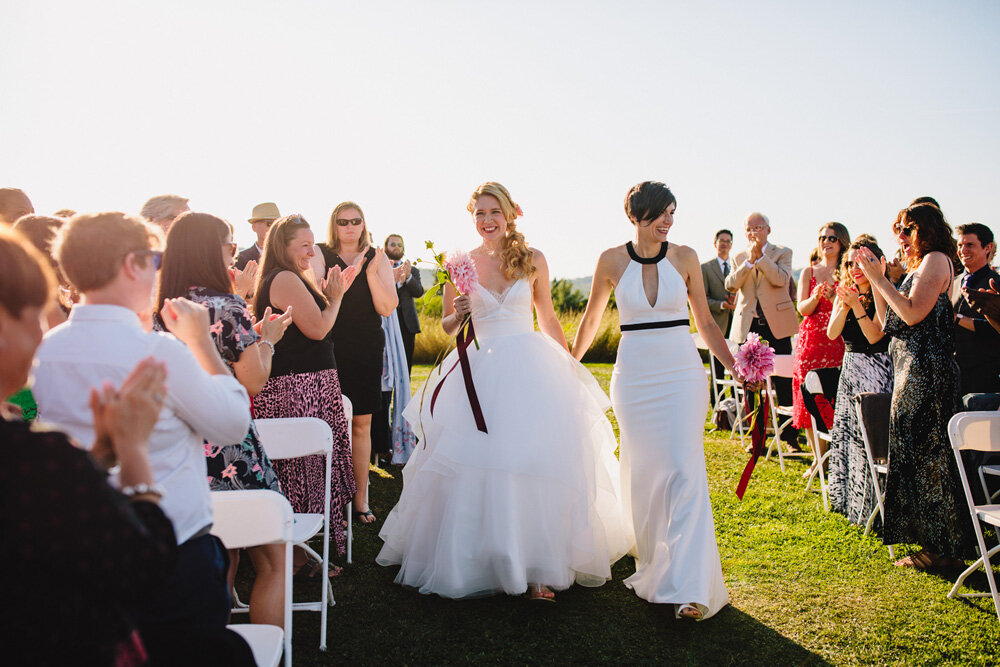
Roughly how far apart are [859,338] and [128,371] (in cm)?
532

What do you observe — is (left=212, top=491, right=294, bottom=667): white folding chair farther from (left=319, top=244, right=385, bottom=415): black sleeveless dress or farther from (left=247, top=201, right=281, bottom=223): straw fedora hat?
(left=247, top=201, right=281, bottom=223): straw fedora hat

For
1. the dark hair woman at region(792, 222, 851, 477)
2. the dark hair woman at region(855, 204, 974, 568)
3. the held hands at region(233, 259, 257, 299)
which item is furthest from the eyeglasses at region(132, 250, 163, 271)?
the dark hair woman at region(792, 222, 851, 477)

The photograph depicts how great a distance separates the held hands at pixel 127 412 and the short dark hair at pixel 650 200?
3.23 metres

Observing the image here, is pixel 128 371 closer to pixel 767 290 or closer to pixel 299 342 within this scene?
pixel 299 342

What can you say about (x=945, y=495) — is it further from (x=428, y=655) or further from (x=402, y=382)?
(x=402, y=382)

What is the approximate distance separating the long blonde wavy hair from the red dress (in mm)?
3200

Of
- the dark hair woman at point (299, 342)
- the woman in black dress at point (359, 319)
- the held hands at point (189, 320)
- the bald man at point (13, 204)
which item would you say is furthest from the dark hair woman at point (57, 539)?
the woman in black dress at point (359, 319)

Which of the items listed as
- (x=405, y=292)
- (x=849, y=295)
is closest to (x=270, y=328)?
(x=849, y=295)

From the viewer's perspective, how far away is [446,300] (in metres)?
4.75

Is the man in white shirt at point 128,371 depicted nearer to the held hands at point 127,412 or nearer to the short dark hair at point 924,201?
the held hands at point 127,412

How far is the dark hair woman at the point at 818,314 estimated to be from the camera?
20.8ft

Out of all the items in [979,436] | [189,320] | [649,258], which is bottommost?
[979,436]

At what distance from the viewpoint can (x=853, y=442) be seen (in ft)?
17.8

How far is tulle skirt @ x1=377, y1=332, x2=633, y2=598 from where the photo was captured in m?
4.00
